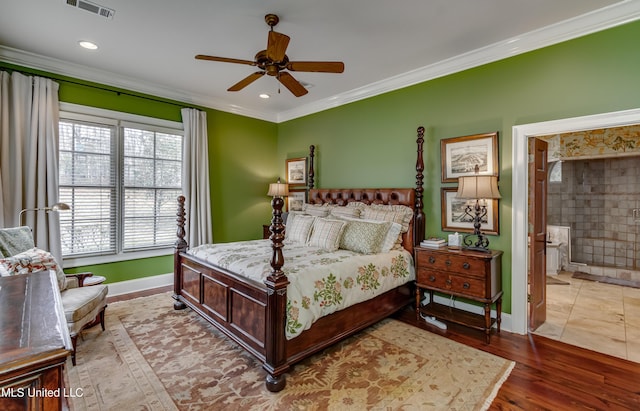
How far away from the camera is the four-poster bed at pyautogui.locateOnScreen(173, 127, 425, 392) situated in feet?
7.33

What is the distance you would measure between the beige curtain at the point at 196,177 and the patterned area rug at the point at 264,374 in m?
1.84

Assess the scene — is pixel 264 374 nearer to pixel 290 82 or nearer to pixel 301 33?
pixel 290 82

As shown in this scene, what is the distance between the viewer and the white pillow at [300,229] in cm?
386

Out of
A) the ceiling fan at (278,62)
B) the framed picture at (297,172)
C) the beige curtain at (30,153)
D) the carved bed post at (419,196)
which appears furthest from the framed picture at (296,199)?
the beige curtain at (30,153)

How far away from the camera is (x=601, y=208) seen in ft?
19.5

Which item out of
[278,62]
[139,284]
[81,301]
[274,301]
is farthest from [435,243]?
[139,284]

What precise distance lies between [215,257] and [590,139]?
6.47 m

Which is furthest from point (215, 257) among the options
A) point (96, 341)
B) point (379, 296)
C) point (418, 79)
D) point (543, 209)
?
point (543, 209)

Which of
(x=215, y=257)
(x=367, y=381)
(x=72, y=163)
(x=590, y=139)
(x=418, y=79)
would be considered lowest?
(x=367, y=381)

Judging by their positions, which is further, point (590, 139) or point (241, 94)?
point (590, 139)

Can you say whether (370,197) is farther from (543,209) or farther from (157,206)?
(157,206)

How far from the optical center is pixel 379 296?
317cm

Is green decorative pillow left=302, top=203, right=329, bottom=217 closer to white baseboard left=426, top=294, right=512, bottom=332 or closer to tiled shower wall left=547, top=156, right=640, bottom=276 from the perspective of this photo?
white baseboard left=426, top=294, right=512, bottom=332

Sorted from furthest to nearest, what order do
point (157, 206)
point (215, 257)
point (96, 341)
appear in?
point (157, 206) → point (215, 257) → point (96, 341)
